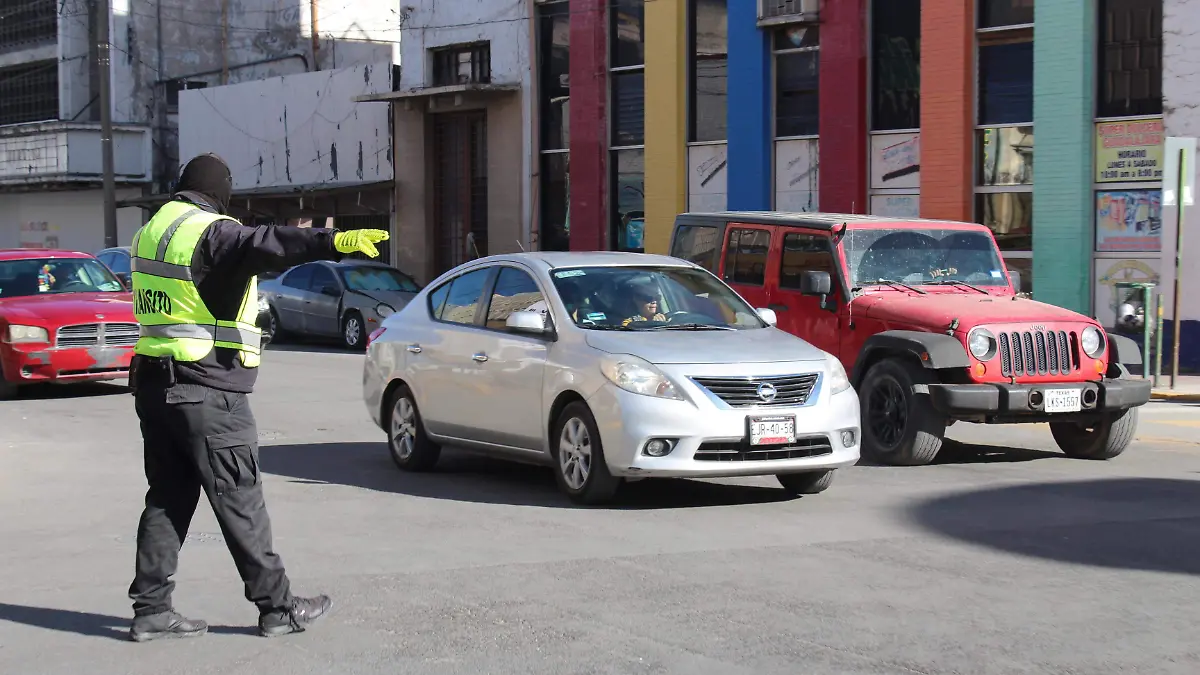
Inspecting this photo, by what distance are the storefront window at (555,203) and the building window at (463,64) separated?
2.43 m

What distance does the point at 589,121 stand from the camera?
30.3 m

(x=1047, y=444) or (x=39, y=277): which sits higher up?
(x=39, y=277)

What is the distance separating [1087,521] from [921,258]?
13.5ft

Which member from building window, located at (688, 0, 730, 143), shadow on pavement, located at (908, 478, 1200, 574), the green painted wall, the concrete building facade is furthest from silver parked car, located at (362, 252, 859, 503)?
the concrete building facade

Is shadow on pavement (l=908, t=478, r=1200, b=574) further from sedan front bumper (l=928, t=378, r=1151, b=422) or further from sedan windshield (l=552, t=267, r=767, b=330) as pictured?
sedan windshield (l=552, t=267, r=767, b=330)

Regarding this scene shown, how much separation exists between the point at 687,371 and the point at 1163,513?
2.98 meters

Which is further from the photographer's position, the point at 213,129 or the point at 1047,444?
the point at 213,129

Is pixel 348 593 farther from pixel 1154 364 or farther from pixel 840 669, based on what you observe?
pixel 1154 364

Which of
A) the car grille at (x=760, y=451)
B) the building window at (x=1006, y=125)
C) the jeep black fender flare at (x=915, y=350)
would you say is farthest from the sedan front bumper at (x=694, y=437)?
the building window at (x=1006, y=125)

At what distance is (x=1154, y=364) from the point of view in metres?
19.8

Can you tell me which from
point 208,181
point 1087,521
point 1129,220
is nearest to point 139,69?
point 1129,220

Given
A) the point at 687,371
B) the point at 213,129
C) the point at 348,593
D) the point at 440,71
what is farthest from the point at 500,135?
the point at 348,593

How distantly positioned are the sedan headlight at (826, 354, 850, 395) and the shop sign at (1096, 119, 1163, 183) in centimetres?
1322

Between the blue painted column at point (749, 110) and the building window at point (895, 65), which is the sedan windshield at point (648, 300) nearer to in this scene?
the building window at point (895, 65)
